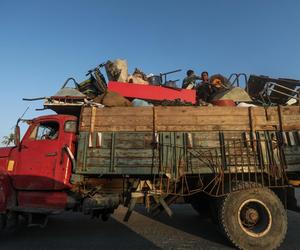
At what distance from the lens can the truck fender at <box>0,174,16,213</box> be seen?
5762 mm

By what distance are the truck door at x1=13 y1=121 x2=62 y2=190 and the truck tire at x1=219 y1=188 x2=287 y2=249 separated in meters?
3.29

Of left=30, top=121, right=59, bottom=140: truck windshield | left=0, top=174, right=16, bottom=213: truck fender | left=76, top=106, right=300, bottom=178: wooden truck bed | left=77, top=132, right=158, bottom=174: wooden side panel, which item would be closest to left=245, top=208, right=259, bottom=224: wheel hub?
left=76, top=106, right=300, bottom=178: wooden truck bed

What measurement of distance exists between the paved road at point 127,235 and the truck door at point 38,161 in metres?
1.08

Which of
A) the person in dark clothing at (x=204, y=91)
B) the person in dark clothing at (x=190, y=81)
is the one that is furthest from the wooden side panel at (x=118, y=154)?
the person in dark clothing at (x=190, y=81)

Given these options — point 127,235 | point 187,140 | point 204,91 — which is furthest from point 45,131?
point 204,91

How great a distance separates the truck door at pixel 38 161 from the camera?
235 inches

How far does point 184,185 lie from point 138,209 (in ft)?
13.8

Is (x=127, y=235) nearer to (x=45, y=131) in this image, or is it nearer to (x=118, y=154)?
(x=118, y=154)

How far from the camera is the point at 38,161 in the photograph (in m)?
6.08

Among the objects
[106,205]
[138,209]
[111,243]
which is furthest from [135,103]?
[138,209]

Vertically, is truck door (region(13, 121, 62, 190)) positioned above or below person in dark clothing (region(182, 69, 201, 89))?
below

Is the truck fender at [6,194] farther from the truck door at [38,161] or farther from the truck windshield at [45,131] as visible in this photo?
the truck windshield at [45,131]

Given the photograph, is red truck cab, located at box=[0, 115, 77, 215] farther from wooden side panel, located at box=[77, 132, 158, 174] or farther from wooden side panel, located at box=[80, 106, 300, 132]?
wooden side panel, located at box=[80, 106, 300, 132]

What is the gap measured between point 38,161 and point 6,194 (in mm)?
827
